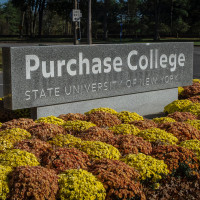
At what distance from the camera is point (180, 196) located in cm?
446

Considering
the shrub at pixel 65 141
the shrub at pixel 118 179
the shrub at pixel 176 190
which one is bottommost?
the shrub at pixel 176 190

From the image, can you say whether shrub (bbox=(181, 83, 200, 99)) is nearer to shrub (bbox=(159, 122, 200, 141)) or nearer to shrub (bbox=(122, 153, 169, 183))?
shrub (bbox=(159, 122, 200, 141))

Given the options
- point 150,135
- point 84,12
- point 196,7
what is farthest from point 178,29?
point 150,135

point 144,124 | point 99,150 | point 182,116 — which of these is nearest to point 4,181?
point 99,150

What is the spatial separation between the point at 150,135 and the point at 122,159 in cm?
109

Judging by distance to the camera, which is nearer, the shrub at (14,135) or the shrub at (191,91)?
the shrub at (14,135)

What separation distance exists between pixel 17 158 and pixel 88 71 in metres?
4.11

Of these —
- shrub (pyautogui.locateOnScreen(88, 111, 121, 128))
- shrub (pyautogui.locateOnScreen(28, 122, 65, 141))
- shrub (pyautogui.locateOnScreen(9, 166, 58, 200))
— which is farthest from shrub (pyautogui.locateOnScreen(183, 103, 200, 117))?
shrub (pyautogui.locateOnScreen(9, 166, 58, 200))

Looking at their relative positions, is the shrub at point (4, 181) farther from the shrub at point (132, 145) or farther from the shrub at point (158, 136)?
the shrub at point (158, 136)

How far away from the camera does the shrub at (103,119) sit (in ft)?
23.1

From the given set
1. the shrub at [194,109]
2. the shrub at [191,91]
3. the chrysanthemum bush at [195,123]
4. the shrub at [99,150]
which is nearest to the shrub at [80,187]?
the shrub at [99,150]

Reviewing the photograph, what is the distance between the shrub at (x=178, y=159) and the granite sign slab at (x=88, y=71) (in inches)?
127

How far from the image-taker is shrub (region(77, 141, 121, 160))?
16.5 ft

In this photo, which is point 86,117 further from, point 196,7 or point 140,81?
Result: point 196,7
